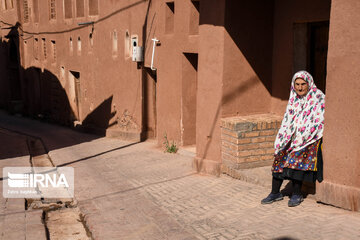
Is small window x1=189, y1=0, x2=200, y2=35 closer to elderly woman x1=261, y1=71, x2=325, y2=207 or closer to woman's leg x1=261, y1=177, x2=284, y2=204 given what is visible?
elderly woman x1=261, y1=71, x2=325, y2=207

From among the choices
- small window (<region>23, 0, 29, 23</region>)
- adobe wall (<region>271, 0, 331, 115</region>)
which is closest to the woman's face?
adobe wall (<region>271, 0, 331, 115</region>)

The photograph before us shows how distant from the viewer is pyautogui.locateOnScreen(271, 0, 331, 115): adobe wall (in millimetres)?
6465

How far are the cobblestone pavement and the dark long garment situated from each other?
1.29ft

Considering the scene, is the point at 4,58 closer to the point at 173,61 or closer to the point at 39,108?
the point at 39,108

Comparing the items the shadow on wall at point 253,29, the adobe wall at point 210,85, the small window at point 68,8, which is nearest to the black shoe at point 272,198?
the adobe wall at point 210,85

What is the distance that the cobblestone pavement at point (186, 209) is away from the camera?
4.59 meters

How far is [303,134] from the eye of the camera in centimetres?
508

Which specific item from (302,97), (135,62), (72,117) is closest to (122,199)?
(302,97)

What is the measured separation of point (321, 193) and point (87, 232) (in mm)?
2953

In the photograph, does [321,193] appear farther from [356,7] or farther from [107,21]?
[107,21]

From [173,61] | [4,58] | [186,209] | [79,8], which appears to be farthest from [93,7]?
[4,58]

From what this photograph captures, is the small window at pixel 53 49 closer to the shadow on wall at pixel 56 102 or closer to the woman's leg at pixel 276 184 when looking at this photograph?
the shadow on wall at pixel 56 102

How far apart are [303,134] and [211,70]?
246 centimetres

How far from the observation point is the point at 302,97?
5.11 m
